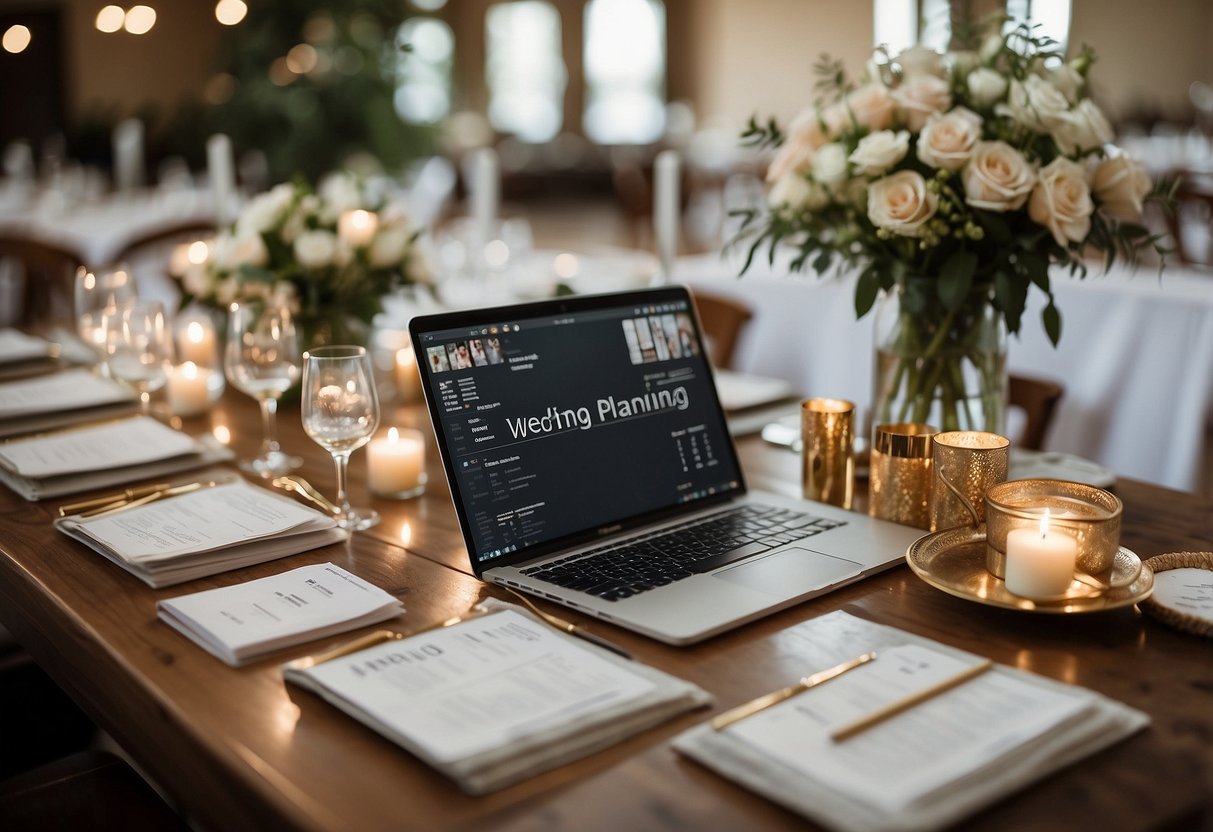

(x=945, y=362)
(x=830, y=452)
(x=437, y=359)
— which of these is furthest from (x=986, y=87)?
(x=437, y=359)

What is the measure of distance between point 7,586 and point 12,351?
1.10 metres

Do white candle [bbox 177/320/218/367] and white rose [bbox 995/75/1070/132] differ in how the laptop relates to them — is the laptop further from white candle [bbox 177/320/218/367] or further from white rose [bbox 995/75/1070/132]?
white candle [bbox 177/320/218/367]

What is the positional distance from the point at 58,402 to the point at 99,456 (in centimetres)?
34

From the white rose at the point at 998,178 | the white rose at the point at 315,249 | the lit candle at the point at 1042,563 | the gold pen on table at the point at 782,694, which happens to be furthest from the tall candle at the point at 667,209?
the gold pen on table at the point at 782,694

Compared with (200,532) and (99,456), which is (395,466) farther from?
(99,456)

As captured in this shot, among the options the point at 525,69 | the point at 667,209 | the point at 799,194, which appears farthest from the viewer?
the point at 525,69

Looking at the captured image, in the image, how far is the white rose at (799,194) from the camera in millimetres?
1421

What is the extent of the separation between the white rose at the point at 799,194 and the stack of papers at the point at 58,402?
3.48ft

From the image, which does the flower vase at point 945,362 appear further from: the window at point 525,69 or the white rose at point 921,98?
the window at point 525,69

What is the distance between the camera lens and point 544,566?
114 centimetres

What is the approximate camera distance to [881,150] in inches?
51.5

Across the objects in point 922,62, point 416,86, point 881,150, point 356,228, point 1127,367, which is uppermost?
point 416,86

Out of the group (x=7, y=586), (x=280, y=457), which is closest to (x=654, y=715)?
(x=7, y=586)

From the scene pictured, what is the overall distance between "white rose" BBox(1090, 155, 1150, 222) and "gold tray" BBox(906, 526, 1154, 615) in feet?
1.43
